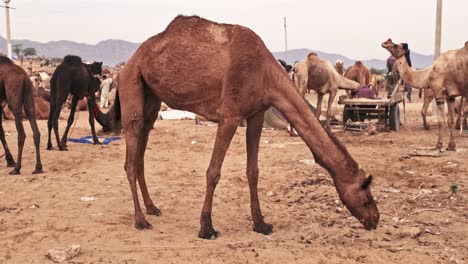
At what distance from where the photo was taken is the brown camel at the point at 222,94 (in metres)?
4.86

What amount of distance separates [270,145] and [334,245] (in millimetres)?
6588

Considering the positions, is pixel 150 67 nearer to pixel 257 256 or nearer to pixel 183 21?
pixel 183 21

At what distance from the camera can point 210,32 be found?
5.38 metres

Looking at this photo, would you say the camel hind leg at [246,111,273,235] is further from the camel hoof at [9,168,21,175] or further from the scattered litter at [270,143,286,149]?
the scattered litter at [270,143,286,149]

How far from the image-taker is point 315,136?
4.88 m

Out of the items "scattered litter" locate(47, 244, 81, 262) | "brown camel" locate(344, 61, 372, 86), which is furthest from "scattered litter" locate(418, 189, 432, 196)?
"brown camel" locate(344, 61, 372, 86)

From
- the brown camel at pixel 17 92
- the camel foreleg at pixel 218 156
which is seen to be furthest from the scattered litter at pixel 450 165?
the brown camel at pixel 17 92

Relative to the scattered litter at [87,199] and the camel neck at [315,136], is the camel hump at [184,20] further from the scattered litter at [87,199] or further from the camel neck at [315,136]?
the scattered litter at [87,199]

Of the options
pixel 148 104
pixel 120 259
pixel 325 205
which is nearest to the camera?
pixel 120 259

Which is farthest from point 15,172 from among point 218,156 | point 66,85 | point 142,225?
point 218,156

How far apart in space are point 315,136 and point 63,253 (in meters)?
2.68

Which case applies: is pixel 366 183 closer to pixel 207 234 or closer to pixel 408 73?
pixel 207 234

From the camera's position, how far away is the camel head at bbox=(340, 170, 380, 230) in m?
4.78

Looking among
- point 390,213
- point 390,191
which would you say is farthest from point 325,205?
point 390,191
